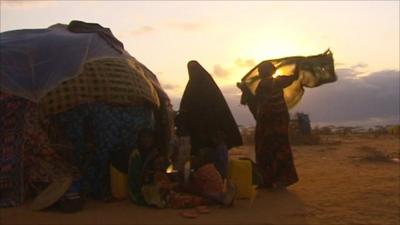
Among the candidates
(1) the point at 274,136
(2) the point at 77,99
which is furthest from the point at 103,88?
(1) the point at 274,136

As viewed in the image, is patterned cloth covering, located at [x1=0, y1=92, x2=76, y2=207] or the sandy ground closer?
the sandy ground

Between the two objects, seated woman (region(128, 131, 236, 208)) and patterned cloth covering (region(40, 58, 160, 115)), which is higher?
patterned cloth covering (region(40, 58, 160, 115))

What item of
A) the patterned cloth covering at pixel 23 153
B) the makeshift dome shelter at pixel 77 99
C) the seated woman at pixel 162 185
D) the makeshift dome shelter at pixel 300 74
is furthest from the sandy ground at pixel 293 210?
the makeshift dome shelter at pixel 300 74

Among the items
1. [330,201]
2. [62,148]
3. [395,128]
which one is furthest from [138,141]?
[395,128]

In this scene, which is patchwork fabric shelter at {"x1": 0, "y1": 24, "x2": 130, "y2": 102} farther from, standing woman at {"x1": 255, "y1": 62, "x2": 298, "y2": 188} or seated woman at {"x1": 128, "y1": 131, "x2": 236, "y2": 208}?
standing woman at {"x1": 255, "y1": 62, "x2": 298, "y2": 188}

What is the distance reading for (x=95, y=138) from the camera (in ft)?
25.4

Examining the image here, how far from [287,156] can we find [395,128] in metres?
24.0

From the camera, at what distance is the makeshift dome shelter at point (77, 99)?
Answer: 7.16 metres

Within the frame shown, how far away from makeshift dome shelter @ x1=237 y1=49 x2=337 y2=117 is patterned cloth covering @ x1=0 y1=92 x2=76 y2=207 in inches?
128

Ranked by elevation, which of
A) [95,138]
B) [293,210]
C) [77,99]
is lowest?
[293,210]

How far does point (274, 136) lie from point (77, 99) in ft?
9.96

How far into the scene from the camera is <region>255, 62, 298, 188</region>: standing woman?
28.0ft

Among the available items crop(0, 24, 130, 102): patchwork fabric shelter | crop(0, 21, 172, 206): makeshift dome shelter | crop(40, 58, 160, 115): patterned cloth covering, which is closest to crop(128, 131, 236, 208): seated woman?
crop(0, 21, 172, 206): makeshift dome shelter

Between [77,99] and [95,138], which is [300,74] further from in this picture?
[77,99]
